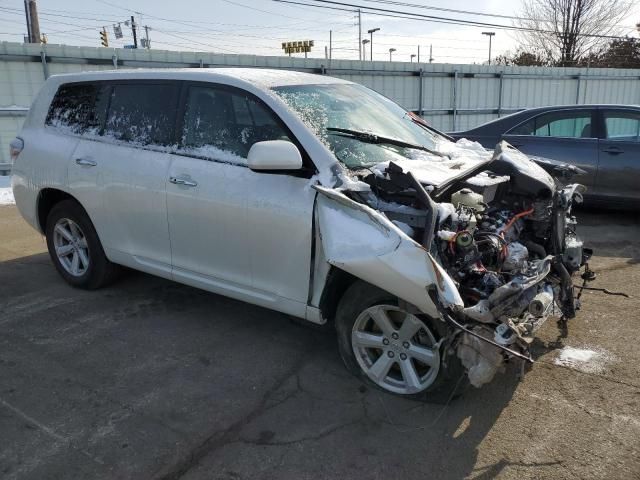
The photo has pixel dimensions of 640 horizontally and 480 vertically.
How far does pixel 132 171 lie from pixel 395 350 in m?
2.43

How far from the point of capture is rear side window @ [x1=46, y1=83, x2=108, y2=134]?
4.67m

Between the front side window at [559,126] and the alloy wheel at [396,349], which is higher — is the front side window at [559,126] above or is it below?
above

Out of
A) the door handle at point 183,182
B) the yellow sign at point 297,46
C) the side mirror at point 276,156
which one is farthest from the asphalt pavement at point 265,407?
the yellow sign at point 297,46

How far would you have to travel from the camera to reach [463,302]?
292cm

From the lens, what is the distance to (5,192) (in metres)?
9.90

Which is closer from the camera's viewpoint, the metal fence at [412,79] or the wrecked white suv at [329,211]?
the wrecked white suv at [329,211]

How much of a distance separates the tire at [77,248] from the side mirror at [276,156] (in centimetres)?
219

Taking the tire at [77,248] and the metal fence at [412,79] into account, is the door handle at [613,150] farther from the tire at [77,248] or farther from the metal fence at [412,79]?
the metal fence at [412,79]

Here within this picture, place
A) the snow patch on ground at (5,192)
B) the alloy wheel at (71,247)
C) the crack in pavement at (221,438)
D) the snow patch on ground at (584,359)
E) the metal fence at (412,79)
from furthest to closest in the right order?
the metal fence at (412,79), the snow patch on ground at (5,192), the alloy wheel at (71,247), the snow patch on ground at (584,359), the crack in pavement at (221,438)

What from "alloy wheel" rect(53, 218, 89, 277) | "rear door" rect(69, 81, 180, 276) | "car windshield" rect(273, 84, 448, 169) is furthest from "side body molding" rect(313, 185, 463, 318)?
"alloy wheel" rect(53, 218, 89, 277)

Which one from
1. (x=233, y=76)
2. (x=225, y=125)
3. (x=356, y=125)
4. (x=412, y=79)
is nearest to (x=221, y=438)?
(x=225, y=125)

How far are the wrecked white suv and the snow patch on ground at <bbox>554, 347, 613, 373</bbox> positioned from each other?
0.38m

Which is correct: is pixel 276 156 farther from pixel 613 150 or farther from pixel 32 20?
pixel 32 20

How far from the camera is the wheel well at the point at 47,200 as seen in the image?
5.01m
